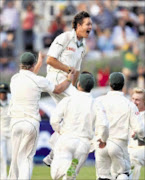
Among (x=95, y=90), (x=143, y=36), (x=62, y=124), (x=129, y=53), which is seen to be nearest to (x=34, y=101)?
(x=62, y=124)

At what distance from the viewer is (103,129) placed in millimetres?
11070

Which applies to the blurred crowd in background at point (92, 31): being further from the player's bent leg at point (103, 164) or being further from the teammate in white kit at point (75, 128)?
the teammate in white kit at point (75, 128)

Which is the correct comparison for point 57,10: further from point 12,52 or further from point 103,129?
point 103,129

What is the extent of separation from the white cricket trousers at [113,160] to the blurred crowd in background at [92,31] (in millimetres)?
11119

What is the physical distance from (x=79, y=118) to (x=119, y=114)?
3.28 feet

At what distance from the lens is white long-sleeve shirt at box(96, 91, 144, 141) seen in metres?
11.9

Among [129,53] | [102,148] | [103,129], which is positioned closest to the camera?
[103,129]

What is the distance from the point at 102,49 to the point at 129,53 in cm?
142

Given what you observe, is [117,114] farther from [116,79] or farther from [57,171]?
[57,171]

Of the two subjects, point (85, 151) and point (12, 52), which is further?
point (12, 52)

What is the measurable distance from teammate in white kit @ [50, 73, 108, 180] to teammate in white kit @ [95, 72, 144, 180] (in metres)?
0.71

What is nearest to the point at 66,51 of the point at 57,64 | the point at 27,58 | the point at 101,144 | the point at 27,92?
the point at 57,64

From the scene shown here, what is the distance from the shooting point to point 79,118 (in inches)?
439

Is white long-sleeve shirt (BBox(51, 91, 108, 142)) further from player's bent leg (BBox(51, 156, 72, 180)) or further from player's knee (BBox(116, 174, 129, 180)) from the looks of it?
player's knee (BBox(116, 174, 129, 180))
